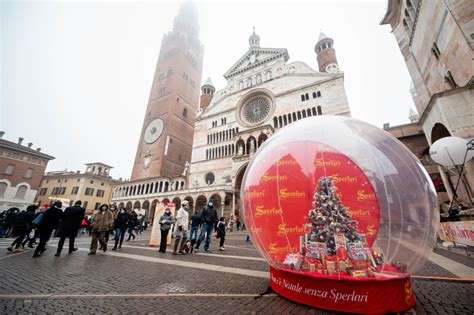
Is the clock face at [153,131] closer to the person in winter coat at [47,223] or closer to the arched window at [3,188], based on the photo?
the arched window at [3,188]

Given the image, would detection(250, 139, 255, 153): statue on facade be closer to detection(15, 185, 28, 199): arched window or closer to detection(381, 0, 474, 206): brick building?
detection(381, 0, 474, 206): brick building

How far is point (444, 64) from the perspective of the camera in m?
10.0

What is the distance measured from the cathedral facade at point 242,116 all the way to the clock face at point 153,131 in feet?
30.6

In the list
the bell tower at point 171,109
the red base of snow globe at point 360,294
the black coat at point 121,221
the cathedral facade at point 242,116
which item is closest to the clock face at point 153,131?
the bell tower at point 171,109

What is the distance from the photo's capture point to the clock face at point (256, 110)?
1055 inches

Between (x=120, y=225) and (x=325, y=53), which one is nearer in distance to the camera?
(x=120, y=225)

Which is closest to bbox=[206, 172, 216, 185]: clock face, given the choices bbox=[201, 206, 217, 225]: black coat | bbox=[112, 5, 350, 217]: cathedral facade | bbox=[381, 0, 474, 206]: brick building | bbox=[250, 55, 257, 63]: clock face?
bbox=[112, 5, 350, 217]: cathedral facade

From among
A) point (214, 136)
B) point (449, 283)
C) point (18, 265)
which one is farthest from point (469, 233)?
point (214, 136)

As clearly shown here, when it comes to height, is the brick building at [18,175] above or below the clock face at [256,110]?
below

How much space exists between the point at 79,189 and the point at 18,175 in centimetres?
997

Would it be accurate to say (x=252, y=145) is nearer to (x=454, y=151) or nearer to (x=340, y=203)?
(x=454, y=151)

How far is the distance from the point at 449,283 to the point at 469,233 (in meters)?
3.73

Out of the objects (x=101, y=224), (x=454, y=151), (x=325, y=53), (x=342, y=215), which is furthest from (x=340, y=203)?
(x=325, y=53)

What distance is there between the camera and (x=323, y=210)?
9.15 ft
